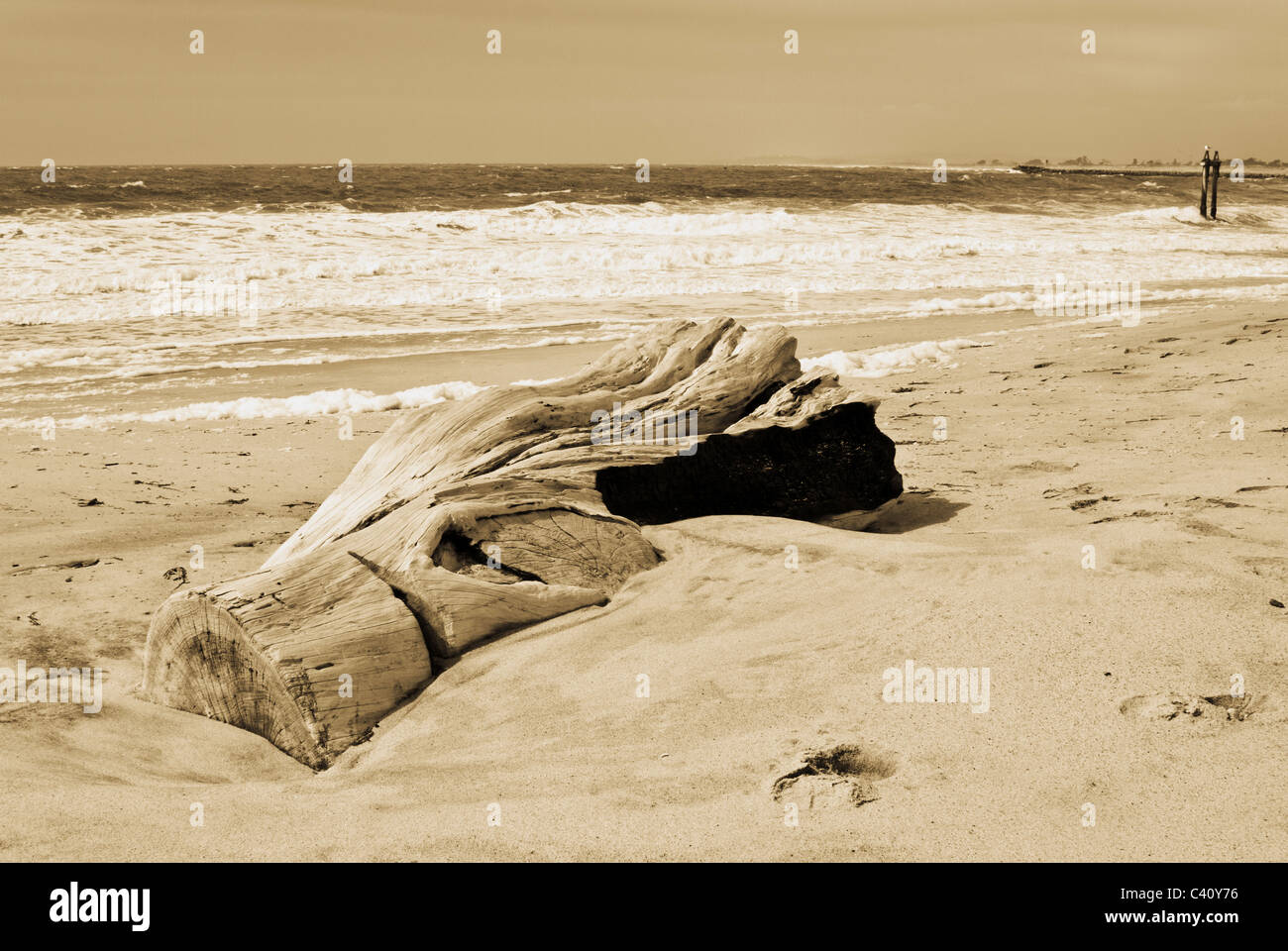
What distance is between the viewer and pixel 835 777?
107 inches

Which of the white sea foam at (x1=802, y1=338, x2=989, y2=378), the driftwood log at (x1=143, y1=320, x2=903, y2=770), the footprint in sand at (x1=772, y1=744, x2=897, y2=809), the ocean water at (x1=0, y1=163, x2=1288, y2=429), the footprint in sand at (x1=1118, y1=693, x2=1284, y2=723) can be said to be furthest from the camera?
the ocean water at (x1=0, y1=163, x2=1288, y2=429)

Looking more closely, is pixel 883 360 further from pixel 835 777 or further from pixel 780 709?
pixel 835 777

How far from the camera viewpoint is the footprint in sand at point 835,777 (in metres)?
2.63

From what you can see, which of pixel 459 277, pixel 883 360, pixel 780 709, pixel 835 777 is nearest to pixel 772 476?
pixel 780 709

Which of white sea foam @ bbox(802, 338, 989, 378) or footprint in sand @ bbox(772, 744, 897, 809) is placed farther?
white sea foam @ bbox(802, 338, 989, 378)

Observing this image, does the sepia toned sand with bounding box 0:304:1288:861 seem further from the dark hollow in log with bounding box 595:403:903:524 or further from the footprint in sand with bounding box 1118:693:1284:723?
the dark hollow in log with bounding box 595:403:903:524

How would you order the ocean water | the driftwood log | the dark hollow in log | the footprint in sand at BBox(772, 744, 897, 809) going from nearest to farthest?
the footprint in sand at BBox(772, 744, 897, 809), the driftwood log, the dark hollow in log, the ocean water

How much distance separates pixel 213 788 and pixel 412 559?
1.06 meters

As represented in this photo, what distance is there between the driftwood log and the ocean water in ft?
12.4

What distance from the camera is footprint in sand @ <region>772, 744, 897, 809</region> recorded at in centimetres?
263

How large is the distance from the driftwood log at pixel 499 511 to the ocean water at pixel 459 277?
377cm

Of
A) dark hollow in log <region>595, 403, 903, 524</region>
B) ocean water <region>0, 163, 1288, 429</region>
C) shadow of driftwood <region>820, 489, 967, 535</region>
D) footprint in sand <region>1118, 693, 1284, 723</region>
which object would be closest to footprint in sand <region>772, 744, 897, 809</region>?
footprint in sand <region>1118, 693, 1284, 723</region>

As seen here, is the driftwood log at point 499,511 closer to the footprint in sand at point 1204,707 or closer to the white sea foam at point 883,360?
the footprint in sand at point 1204,707

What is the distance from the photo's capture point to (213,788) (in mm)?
2951
